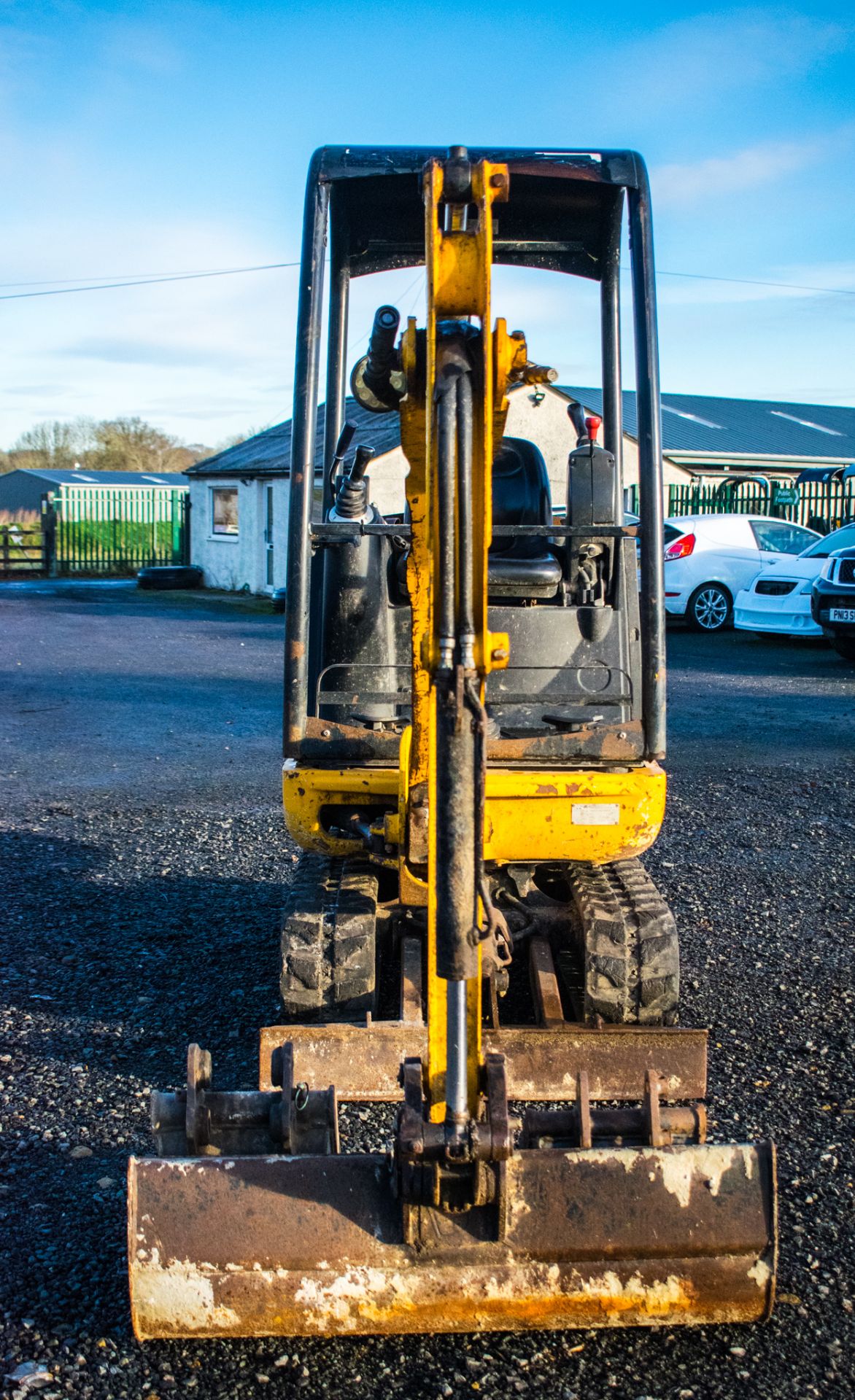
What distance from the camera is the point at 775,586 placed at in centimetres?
1720

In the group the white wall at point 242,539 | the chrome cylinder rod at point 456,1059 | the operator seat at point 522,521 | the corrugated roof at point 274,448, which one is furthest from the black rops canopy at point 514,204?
the white wall at point 242,539

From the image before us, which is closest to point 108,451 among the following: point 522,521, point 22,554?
point 22,554

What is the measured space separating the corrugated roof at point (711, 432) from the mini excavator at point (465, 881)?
19124 millimetres

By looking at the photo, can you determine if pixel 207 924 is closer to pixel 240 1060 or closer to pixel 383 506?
pixel 240 1060

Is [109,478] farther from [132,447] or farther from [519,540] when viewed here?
[519,540]

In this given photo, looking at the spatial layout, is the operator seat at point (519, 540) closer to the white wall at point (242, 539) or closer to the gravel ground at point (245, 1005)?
the gravel ground at point (245, 1005)

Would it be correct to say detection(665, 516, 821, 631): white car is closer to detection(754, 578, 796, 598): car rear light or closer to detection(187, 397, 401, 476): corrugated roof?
detection(754, 578, 796, 598): car rear light

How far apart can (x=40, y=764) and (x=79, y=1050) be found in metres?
5.42

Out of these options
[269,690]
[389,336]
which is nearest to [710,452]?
[269,690]

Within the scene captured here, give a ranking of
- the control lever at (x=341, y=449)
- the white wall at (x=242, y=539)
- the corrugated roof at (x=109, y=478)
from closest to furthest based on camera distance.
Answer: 1. the control lever at (x=341, y=449)
2. the white wall at (x=242, y=539)
3. the corrugated roof at (x=109, y=478)

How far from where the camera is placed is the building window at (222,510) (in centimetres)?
3062

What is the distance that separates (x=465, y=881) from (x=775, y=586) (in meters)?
15.5

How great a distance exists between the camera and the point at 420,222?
189 inches

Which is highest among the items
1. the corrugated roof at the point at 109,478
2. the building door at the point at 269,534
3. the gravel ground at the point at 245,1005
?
the corrugated roof at the point at 109,478
